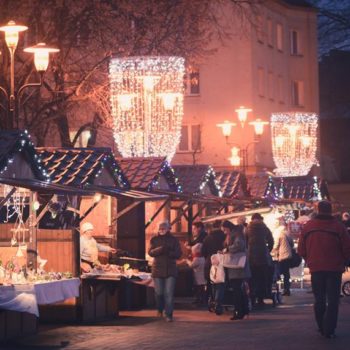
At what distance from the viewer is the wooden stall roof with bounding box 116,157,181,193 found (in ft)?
90.0

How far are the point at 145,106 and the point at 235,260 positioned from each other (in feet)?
31.6

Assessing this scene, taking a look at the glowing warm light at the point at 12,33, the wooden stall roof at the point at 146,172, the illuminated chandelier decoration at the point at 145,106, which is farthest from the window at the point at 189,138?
the glowing warm light at the point at 12,33

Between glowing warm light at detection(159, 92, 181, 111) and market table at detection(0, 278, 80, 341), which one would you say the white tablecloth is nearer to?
market table at detection(0, 278, 80, 341)

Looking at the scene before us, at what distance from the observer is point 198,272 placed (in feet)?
89.0

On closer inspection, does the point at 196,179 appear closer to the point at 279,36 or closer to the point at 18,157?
the point at 18,157

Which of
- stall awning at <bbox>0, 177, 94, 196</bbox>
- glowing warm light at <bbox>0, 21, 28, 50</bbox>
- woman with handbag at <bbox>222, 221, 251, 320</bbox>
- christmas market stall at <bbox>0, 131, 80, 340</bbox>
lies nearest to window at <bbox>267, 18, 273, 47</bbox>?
glowing warm light at <bbox>0, 21, 28, 50</bbox>

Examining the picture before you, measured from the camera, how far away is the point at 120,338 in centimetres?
1911

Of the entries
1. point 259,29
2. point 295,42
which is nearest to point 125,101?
point 259,29

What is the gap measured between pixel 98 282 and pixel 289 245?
27.2 feet

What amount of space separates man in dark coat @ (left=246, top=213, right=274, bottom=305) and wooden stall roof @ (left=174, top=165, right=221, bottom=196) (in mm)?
5296

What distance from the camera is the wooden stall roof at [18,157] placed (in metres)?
19.5

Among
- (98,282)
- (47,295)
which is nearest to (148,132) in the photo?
(98,282)

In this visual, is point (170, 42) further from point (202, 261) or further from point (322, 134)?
point (322, 134)

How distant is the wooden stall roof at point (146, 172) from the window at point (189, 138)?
35.6m
